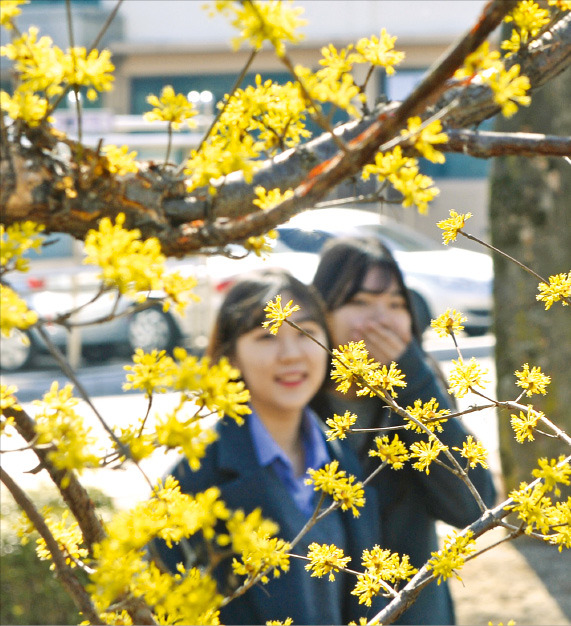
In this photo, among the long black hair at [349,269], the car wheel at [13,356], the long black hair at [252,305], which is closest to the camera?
the long black hair at [252,305]

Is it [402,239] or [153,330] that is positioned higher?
[402,239]

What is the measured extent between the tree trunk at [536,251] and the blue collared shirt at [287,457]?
2.03 meters

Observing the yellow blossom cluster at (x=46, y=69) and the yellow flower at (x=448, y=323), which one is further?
the yellow flower at (x=448, y=323)

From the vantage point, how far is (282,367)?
237 centimetres

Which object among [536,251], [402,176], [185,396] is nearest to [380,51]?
[402,176]

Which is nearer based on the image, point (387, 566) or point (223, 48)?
point (387, 566)

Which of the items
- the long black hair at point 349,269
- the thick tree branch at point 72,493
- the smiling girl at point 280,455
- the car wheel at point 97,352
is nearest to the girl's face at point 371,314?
the long black hair at point 349,269

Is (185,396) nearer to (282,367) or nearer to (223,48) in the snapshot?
(282,367)

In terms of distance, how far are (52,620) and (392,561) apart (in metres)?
2.60

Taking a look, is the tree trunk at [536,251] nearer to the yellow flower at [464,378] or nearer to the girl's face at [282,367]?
the girl's face at [282,367]

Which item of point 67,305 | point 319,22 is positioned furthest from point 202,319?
point 319,22

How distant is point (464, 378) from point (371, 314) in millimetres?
1522

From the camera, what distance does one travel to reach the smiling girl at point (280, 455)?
203 centimetres

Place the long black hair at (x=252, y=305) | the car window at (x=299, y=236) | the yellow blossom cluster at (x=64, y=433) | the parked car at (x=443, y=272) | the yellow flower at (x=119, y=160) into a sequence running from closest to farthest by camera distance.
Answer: the yellow blossom cluster at (x=64, y=433), the yellow flower at (x=119, y=160), the car window at (x=299, y=236), the long black hair at (x=252, y=305), the parked car at (x=443, y=272)
